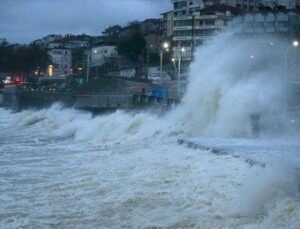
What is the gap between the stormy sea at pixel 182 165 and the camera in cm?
1116

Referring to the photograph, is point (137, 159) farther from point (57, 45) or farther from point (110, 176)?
point (57, 45)

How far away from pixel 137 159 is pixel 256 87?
902cm

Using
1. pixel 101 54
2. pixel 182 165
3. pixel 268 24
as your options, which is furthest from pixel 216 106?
pixel 101 54

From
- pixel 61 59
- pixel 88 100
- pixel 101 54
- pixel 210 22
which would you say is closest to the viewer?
pixel 88 100

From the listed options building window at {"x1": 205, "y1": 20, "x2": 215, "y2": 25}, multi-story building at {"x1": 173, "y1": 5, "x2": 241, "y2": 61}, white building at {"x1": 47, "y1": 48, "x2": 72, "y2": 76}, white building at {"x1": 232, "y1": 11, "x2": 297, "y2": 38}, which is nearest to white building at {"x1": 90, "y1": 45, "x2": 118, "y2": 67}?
white building at {"x1": 47, "y1": 48, "x2": 72, "y2": 76}

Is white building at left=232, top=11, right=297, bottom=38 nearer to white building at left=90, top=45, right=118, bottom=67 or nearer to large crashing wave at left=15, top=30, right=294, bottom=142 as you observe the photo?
large crashing wave at left=15, top=30, right=294, bottom=142

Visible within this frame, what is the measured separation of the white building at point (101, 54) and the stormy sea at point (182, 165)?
66.4m

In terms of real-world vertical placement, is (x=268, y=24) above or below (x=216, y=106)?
above

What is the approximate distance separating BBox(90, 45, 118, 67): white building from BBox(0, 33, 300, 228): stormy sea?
6640 centimetres

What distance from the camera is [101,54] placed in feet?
338

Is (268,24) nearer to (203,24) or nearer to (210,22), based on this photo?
(210,22)

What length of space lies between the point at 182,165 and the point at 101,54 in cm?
8850

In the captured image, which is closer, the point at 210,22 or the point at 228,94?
the point at 228,94

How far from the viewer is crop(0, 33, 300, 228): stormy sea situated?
11164mm
